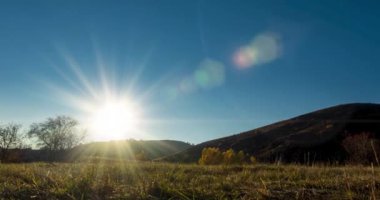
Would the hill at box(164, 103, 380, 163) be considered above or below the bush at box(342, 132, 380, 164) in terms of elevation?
above

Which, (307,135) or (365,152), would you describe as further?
(307,135)

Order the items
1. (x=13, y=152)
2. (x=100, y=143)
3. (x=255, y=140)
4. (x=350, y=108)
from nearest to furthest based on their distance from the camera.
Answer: (x=13, y=152), (x=255, y=140), (x=350, y=108), (x=100, y=143)

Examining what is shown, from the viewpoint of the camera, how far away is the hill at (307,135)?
85250mm

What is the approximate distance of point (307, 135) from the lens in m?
101

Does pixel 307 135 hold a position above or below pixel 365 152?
above

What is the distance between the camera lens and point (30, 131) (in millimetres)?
86250

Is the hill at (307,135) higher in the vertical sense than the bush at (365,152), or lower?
higher

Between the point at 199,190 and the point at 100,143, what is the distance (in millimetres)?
156132

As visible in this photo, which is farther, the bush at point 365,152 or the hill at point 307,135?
the hill at point 307,135

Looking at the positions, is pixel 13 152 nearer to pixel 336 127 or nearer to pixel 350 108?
pixel 336 127

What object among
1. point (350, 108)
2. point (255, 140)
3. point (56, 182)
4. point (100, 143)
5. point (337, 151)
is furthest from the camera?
point (100, 143)

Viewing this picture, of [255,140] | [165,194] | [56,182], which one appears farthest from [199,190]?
[255,140]

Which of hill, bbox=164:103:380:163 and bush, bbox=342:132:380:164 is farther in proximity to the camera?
hill, bbox=164:103:380:163

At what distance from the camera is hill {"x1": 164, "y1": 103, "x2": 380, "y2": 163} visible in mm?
85250
